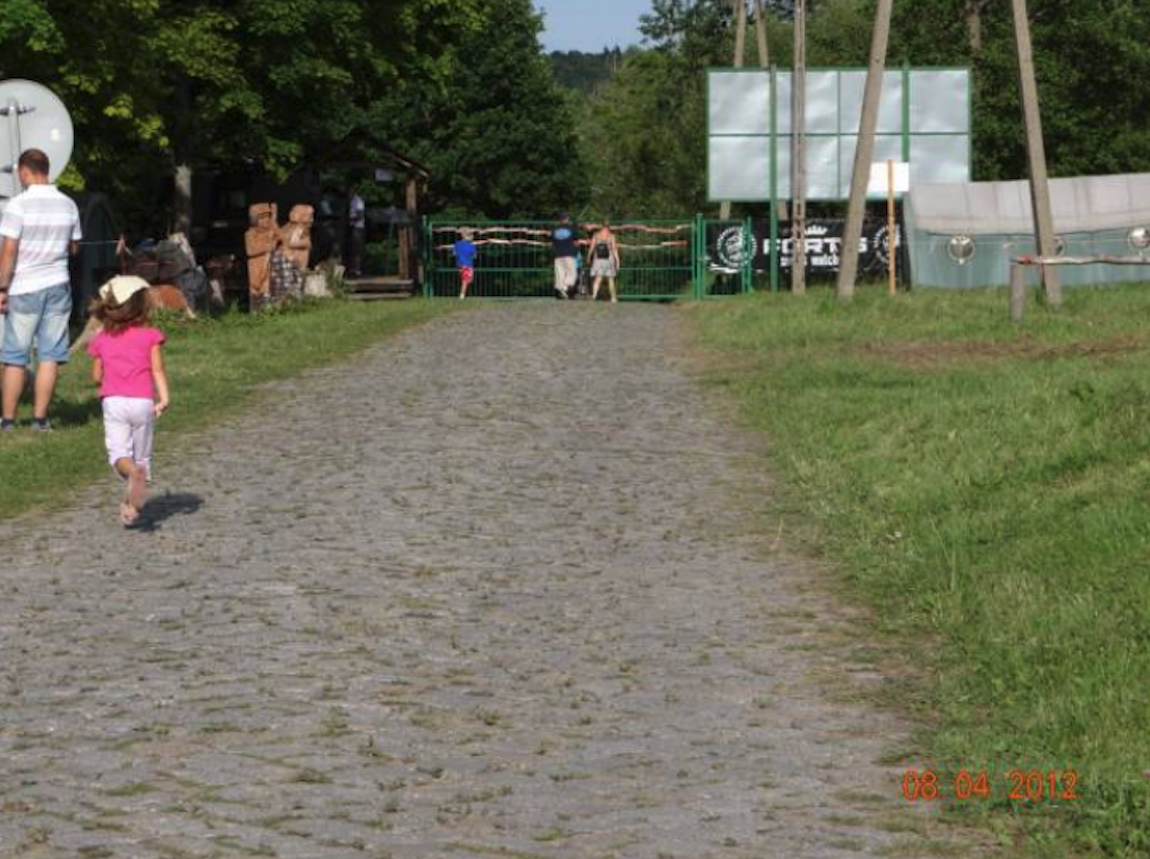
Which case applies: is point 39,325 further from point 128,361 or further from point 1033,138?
point 1033,138

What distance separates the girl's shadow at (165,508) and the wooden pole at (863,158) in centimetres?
2076

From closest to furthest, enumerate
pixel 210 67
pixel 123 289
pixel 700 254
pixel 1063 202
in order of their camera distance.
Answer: pixel 123 289
pixel 210 67
pixel 700 254
pixel 1063 202

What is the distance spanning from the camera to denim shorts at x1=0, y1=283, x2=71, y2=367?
14.7 meters

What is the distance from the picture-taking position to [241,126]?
41.2 m

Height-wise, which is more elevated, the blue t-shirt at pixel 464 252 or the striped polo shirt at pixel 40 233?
the striped polo shirt at pixel 40 233

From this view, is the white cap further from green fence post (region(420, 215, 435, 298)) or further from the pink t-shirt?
green fence post (region(420, 215, 435, 298))

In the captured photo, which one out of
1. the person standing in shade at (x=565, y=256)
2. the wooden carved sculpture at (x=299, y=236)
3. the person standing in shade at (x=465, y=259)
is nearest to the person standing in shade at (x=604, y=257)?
the person standing in shade at (x=565, y=256)

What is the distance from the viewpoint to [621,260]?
153 ft

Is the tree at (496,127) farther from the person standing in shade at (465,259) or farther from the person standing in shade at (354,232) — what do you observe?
the person standing in shade at (465,259)

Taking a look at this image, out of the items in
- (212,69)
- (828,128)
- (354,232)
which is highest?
(212,69)

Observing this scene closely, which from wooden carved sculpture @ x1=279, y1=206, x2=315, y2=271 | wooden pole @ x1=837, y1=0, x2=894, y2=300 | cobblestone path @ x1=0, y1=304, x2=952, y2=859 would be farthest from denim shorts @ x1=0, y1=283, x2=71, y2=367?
wooden carved sculpture @ x1=279, y1=206, x2=315, y2=271

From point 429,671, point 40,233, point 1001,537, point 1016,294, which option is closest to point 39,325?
point 40,233

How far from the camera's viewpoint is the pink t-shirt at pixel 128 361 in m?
11.2

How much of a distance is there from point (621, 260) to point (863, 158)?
14.3 metres
